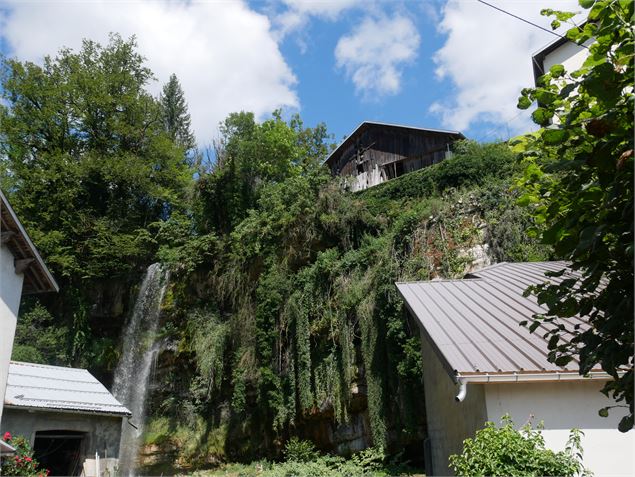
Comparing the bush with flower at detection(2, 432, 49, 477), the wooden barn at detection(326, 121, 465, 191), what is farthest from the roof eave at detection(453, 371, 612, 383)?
the wooden barn at detection(326, 121, 465, 191)

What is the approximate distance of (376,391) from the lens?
541 inches

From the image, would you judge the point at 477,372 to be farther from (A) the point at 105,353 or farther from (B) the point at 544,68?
(A) the point at 105,353

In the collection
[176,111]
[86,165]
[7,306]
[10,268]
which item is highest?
[176,111]

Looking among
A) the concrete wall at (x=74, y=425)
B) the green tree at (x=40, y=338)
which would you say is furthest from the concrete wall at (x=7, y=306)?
the green tree at (x=40, y=338)

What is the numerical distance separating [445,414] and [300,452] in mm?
6983

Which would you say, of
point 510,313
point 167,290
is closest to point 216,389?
point 167,290

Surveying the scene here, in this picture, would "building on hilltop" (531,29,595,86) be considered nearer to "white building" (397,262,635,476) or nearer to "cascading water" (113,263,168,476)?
"white building" (397,262,635,476)

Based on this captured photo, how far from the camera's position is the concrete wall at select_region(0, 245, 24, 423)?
913 centimetres

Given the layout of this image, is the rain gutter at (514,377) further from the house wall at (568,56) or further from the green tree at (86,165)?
the green tree at (86,165)

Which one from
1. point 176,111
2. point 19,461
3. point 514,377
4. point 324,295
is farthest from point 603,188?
point 176,111

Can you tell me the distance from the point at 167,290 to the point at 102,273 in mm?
4006

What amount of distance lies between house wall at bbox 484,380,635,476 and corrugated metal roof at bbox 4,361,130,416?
9.16 meters

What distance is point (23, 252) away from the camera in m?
10.2

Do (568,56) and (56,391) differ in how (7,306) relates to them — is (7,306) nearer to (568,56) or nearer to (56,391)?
(56,391)
